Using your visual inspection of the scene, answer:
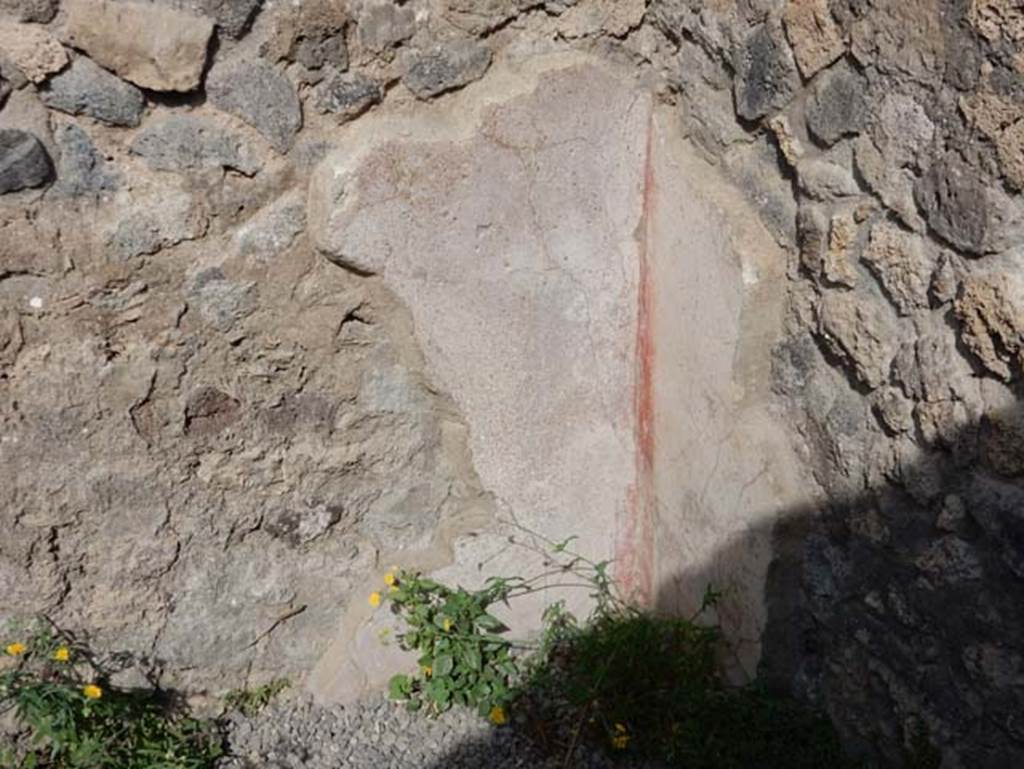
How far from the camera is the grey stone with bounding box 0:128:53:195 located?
6.31 feet

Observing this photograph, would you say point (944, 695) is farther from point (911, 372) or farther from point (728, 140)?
point (728, 140)

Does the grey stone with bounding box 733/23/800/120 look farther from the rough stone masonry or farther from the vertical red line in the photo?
the vertical red line

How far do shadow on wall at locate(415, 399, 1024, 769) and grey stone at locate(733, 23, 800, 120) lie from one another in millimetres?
672

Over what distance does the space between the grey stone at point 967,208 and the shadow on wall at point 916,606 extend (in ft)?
0.84

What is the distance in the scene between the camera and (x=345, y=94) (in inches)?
83.2

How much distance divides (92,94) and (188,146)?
178mm

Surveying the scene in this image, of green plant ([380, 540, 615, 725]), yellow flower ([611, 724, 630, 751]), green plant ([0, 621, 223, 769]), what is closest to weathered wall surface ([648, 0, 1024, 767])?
yellow flower ([611, 724, 630, 751])

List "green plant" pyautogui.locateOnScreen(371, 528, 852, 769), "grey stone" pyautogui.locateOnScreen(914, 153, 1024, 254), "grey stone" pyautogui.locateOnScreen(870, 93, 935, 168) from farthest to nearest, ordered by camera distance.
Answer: "green plant" pyautogui.locateOnScreen(371, 528, 852, 769)
"grey stone" pyautogui.locateOnScreen(870, 93, 935, 168)
"grey stone" pyautogui.locateOnScreen(914, 153, 1024, 254)

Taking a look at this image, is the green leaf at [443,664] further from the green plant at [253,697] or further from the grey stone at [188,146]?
the grey stone at [188,146]

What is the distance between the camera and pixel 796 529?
7.22 feet

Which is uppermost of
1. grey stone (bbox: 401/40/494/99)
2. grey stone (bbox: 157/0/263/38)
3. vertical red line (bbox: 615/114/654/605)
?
grey stone (bbox: 401/40/494/99)

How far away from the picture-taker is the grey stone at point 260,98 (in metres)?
2.03

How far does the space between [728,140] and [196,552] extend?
134cm

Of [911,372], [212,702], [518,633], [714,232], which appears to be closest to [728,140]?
[714,232]
